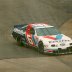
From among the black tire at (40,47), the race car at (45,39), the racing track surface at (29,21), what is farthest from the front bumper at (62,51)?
the racing track surface at (29,21)

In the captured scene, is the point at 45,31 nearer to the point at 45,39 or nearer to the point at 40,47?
the point at 45,39

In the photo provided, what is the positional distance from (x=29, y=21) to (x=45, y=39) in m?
14.7

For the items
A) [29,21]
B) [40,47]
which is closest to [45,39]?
[40,47]

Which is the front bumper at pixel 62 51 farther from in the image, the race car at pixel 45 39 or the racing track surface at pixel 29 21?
the racing track surface at pixel 29 21

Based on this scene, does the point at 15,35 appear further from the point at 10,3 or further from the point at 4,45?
the point at 10,3

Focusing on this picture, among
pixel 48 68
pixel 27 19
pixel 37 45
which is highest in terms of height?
pixel 27 19

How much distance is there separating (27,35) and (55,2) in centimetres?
2155

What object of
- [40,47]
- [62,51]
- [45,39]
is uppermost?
[45,39]

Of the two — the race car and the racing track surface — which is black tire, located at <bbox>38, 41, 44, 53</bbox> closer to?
the race car

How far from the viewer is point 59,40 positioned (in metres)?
20.9

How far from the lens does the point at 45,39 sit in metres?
21.0

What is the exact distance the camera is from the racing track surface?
17.2 m

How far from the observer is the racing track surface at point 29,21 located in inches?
679

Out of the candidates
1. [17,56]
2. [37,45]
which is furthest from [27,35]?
[17,56]
